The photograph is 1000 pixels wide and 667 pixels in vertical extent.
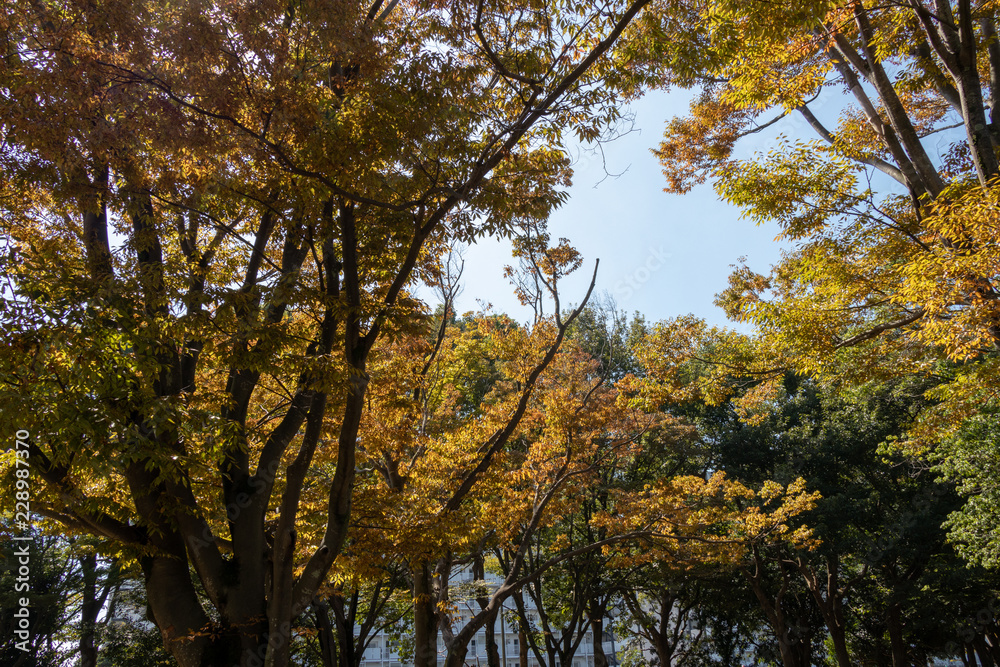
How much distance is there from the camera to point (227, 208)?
526cm

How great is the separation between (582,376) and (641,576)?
6702mm

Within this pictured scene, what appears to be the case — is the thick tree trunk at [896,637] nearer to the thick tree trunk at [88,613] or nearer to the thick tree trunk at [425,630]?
the thick tree trunk at [425,630]

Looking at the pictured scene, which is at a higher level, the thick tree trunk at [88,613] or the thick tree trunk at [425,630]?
the thick tree trunk at [88,613]

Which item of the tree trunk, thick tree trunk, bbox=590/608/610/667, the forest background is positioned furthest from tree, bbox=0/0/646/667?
thick tree trunk, bbox=590/608/610/667

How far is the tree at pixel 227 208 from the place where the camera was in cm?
366

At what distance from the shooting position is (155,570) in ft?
16.7

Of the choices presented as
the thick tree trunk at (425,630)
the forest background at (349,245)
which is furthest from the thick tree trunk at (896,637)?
the thick tree trunk at (425,630)

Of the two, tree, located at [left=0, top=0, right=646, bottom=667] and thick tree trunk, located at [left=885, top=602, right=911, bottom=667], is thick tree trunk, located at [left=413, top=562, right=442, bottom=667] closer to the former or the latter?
tree, located at [left=0, top=0, right=646, bottom=667]

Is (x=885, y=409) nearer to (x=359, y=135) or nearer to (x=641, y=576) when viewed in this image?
(x=641, y=576)

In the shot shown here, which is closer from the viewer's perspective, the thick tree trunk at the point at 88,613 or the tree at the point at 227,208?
the tree at the point at 227,208

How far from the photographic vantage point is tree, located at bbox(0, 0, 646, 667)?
12.0ft

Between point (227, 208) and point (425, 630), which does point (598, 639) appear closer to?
point (425, 630)

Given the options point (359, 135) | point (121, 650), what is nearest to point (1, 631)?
point (121, 650)

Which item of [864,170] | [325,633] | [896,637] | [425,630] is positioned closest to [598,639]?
[325,633]
